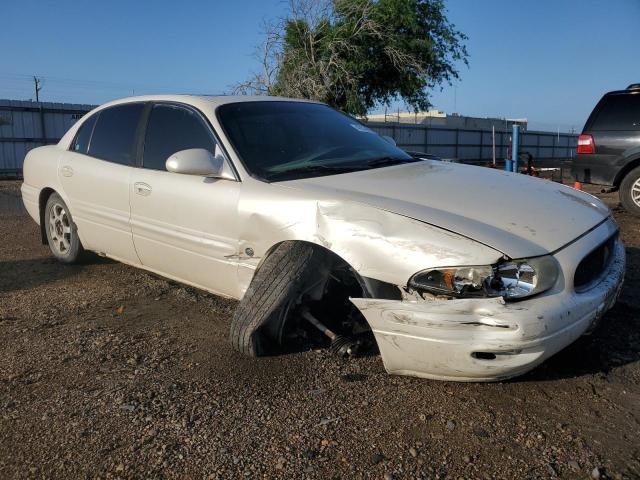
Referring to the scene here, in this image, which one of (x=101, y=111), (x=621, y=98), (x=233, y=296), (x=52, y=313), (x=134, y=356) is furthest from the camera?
(x=621, y=98)

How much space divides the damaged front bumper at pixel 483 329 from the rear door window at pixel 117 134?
2494 mm

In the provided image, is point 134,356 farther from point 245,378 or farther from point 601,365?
point 601,365

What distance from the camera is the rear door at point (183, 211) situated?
348 cm

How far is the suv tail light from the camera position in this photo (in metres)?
8.09

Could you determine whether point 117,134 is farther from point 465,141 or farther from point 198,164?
point 465,141

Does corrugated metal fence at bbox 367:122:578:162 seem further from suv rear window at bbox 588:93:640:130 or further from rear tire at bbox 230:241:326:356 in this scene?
rear tire at bbox 230:241:326:356

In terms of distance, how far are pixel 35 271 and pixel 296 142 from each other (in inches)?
119

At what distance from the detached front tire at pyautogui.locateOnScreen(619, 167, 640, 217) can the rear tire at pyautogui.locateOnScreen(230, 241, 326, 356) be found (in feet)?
21.4

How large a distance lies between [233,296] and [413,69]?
71.4ft

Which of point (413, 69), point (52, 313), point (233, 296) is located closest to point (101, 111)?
point (52, 313)

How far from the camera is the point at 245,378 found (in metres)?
3.02

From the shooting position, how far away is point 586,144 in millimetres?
8133

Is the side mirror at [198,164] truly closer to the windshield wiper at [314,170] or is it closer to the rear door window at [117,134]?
the windshield wiper at [314,170]

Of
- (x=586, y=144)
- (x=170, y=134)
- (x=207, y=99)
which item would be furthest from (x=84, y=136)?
(x=586, y=144)
